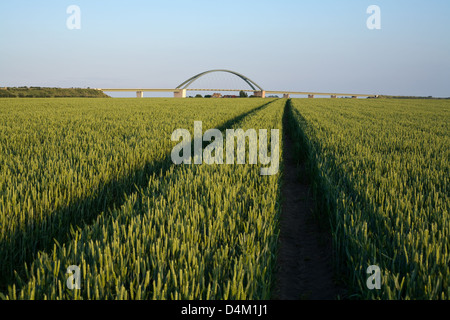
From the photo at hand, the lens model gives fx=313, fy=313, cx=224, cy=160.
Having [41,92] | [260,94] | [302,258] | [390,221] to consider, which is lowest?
[302,258]

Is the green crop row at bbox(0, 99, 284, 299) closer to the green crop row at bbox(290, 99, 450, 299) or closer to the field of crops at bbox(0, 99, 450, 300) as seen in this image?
the field of crops at bbox(0, 99, 450, 300)

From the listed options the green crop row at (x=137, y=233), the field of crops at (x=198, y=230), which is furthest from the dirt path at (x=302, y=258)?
the green crop row at (x=137, y=233)

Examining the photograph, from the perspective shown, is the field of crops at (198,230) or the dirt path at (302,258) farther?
the dirt path at (302,258)

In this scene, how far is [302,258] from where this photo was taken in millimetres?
3107

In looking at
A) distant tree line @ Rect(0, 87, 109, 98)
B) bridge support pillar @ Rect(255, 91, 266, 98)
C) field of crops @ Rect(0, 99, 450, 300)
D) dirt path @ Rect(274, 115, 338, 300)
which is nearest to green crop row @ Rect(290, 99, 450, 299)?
field of crops @ Rect(0, 99, 450, 300)

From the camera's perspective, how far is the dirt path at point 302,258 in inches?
98.3

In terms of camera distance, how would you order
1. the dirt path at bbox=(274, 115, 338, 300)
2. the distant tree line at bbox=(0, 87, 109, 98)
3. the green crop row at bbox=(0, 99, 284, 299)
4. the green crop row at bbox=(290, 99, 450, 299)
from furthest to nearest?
1. the distant tree line at bbox=(0, 87, 109, 98)
2. the dirt path at bbox=(274, 115, 338, 300)
3. the green crop row at bbox=(290, 99, 450, 299)
4. the green crop row at bbox=(0, 99, 284, 299)

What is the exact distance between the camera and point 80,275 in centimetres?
176

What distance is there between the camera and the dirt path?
8.19ft

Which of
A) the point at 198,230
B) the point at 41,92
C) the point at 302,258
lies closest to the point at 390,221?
the point at 302,258

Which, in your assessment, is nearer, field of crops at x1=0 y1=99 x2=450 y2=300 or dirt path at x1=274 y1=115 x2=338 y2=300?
field of crops at x1=0 y1=99 x2=450 y2=300

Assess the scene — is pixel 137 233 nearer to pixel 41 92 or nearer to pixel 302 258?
pixel 302 258

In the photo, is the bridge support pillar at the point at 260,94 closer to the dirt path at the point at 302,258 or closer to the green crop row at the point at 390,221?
the green crop row at the point at 390,221

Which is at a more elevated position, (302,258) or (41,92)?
(41,92)
